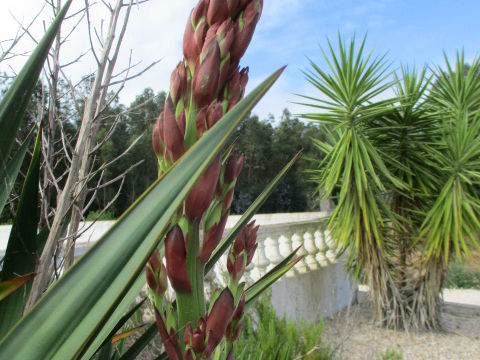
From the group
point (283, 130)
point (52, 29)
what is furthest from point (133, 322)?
point (283, 130)

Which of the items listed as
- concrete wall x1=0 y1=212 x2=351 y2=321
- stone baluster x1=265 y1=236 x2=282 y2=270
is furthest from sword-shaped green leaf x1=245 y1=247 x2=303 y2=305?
stone baluster x1=265 y1=236 x2=282 y2=270

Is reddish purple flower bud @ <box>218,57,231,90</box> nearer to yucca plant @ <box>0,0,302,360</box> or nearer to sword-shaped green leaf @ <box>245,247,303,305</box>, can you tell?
yucca plant @ <box>0,0,302,360</box>

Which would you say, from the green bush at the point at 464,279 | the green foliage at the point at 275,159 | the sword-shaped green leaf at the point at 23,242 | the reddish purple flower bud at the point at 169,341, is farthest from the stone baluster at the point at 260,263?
the green foliage at the point at 275,159

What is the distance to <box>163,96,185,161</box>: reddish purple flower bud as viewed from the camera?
46 centimetres

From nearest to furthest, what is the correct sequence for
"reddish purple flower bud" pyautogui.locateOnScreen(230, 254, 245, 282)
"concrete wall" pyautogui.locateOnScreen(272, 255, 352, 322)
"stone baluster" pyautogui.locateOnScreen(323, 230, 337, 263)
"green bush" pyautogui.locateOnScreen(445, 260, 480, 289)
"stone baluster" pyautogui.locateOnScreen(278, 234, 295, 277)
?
"reddish purple flower bud" pyautogui.locateOnScreen(230, 254, 245, 282) → "concrete wall" pyautogui.locateOnScreen(272, 255, 352, 322) → "stone baluster" pyautogui.locateOnScreen(278, 234, 295, 277) → "stone baluster" pyautogui.locateOnScreen(323, 230, 337, 263) → "green bush" pyautogui.locateOnScreen(445, 260, 480, 289)

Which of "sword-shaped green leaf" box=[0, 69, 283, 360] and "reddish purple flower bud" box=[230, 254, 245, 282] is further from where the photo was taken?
"reddish purple flower bud" box=[230, 254, 245, 282]

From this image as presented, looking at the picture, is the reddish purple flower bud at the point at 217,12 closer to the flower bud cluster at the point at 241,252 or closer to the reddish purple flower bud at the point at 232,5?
the reddish purple flower bud at the point at 232,5

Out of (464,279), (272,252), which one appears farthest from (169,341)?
(464,279)

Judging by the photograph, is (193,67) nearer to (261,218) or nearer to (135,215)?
(135,215)

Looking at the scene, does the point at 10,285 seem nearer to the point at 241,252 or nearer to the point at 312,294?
the point at 241,252

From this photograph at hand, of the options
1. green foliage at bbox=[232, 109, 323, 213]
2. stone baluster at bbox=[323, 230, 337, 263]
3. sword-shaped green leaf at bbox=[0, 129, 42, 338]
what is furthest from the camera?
green foliage at bbox=[232, 109, 323, 213]

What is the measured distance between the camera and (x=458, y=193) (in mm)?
4574

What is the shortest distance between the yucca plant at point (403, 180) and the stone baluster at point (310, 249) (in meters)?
0.50

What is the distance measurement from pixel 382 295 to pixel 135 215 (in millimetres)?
5147
